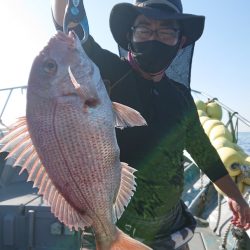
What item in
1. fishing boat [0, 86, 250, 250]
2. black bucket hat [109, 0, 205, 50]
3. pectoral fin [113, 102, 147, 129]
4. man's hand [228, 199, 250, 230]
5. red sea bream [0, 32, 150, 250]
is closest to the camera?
red sea bream [0, 32, 150, 250]

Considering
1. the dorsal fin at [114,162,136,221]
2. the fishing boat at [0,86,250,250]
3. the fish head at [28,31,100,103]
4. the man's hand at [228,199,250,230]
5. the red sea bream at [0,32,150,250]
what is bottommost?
the fishing boat at [0,86,250,250]

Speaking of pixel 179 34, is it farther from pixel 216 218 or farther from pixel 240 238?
pixel 216 218

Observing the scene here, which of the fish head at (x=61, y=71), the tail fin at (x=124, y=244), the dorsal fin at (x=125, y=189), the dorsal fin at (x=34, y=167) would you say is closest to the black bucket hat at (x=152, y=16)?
the fish head at (x=61, y=71)

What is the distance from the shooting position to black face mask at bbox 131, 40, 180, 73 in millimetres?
2588

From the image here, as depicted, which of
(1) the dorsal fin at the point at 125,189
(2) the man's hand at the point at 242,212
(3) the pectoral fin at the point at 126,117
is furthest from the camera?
(2) the man's hand at the point at 242,212

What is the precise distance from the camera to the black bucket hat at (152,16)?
8.01 ft

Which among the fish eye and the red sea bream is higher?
the fish eye

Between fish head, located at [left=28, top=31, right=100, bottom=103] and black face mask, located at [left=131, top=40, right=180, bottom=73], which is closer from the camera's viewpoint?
fish head, located at [left=28, top=31, right=100, bottom=103]

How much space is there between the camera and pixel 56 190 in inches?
70.5

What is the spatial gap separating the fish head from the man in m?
0.56

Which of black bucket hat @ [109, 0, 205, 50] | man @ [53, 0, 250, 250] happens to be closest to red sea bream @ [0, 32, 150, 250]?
man @ [53, 0, 250, 250]

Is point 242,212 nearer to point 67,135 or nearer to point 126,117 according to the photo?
point 126,117

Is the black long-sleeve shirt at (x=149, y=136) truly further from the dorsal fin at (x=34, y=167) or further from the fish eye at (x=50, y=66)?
the dorsal fin at (x=34, y=167)

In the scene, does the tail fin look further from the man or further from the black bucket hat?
the black bucket hat
